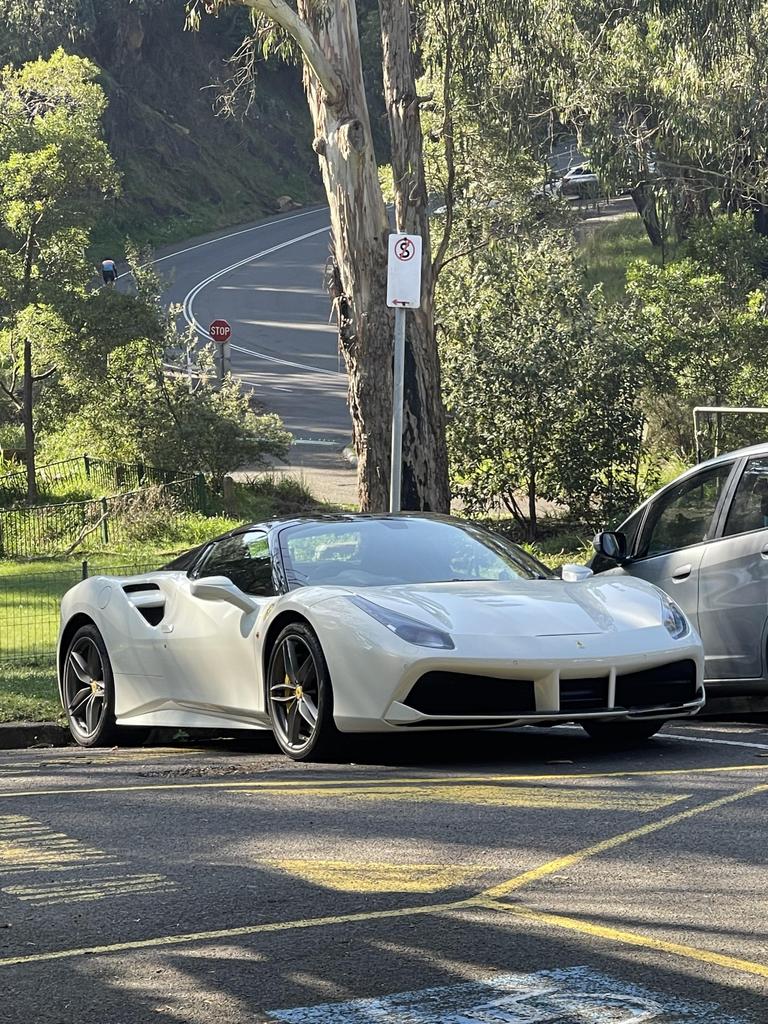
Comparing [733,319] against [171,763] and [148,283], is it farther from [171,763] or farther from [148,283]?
[171,763]

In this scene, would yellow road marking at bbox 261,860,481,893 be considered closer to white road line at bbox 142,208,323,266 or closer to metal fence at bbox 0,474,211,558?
metal fence at bbox 0,474,211,558

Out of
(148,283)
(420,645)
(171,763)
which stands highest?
(148,283)

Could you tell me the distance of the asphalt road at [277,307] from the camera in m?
42.2

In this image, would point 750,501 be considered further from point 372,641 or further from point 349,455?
point 349,455

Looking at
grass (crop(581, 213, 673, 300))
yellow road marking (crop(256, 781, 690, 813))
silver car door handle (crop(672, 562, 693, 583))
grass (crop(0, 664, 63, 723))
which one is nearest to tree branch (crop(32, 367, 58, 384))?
grass (crop(0, 664, 63, 723))

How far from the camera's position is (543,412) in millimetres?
21766

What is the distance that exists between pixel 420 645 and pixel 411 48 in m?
13.2

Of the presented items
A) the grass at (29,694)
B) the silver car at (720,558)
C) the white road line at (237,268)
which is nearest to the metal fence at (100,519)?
the white road line at (237,268)

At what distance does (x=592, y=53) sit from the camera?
108 feet

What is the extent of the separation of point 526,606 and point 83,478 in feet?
68.5

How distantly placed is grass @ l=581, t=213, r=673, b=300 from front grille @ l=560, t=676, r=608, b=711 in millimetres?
43471

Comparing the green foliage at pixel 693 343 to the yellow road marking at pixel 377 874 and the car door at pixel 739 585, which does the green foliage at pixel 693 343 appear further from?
the yellow road marking at pixel 377 874

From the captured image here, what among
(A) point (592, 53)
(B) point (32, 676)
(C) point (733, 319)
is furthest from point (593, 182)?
(B) point (32, 676)

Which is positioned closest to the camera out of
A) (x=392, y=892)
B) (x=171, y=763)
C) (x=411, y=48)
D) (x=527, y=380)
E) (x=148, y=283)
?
(x=392, y=892)
